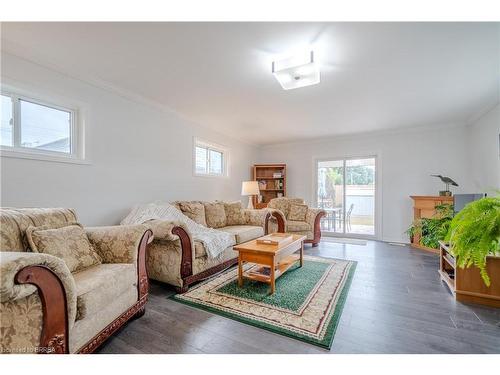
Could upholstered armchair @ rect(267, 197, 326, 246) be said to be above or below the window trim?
below

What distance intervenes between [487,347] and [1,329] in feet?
9.08

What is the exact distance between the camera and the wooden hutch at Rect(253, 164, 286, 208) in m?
5.97

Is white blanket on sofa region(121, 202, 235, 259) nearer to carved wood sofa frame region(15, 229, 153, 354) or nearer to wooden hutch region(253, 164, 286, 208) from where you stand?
carved wood sofa frame region(15, 229, 153, 354)

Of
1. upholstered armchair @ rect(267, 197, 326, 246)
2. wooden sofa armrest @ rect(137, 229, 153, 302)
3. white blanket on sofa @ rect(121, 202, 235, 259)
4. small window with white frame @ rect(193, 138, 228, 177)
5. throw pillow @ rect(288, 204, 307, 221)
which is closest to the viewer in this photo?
wooden sofa armrest @ rect(137, 229, 153, 302)

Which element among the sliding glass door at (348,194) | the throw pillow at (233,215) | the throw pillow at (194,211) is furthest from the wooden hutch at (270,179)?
the throw pillow at (194,211)

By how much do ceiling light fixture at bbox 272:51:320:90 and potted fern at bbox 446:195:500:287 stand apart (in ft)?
5.50

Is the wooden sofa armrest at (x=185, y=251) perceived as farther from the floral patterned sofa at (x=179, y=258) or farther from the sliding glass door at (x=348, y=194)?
the sliding glass door at (x=348, y=194)

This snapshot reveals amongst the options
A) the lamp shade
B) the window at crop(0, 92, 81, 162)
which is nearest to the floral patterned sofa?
the window at crop(0, 92, 81, 162)

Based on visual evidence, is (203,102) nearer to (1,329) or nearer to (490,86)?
(1,329)

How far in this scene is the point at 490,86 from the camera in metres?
2.79

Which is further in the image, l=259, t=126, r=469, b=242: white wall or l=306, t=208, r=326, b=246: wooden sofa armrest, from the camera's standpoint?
l=259, t=126, r=469, b=242: white wall

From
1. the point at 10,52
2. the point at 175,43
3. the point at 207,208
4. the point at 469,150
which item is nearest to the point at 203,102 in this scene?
the point at 175,43

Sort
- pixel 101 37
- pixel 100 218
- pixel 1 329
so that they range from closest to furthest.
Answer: pixel 1 329, pixel 101 37, pixel 100 218

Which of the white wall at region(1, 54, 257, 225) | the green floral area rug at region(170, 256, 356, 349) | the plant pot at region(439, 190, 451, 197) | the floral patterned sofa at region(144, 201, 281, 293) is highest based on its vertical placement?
the white wall at region(1, 54, 257, 225)
